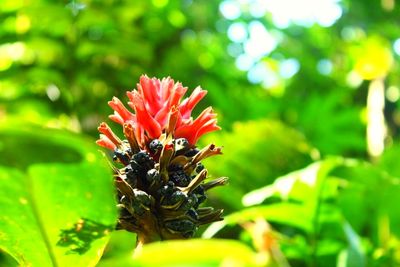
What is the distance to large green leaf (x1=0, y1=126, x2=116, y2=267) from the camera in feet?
2.64

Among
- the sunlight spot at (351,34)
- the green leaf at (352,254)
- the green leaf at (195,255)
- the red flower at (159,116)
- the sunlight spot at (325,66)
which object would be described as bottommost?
the green leaf at (195,255)

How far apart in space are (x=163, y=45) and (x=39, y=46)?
644 millimetres

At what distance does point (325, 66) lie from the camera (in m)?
3.43

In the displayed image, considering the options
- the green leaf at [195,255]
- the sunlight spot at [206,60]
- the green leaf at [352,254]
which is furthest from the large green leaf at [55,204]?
the sunlight spot at [206,60]

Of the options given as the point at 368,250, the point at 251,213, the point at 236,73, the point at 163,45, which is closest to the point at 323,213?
the point at 368,250

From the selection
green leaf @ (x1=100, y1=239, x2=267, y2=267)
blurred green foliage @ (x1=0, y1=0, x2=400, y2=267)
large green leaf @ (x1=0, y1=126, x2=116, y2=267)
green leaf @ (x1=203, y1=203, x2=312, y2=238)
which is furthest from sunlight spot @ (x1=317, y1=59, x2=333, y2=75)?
green leaf @ (x1=100, y1=239, x2=267, y2=267)

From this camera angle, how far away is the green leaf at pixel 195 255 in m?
0.48

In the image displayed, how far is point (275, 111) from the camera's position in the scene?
2814mm

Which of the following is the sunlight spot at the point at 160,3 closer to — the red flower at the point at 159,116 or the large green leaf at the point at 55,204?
the red flower at the point at 159,116

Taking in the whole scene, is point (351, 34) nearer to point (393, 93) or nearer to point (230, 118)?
point (393, 93)

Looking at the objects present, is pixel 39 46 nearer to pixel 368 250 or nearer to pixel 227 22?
pixel 227 22

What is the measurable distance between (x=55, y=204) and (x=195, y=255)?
465mm

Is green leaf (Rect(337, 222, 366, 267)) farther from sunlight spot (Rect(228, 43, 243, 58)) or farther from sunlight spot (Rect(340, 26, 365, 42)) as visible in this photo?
sunlight spot (Rect(340, 26, 365, 42))

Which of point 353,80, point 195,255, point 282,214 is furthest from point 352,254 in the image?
point 353,80
